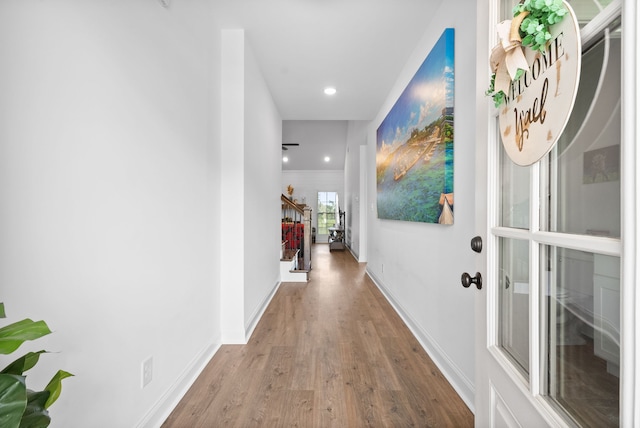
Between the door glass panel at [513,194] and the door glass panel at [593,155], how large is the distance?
9 cm

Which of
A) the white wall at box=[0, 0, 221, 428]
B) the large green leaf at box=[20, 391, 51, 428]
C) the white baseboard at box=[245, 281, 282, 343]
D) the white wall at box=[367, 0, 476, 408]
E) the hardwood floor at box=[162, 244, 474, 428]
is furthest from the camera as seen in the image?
the white baseboard at box=[245, 281, 282, 343]

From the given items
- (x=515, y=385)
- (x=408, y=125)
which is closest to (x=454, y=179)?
(x=408, y=125)

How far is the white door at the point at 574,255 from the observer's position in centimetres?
45

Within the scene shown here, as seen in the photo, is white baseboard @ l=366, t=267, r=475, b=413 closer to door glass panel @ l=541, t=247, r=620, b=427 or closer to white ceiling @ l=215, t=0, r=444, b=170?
door glass panel @ l=541, t=247, r=620, b=427

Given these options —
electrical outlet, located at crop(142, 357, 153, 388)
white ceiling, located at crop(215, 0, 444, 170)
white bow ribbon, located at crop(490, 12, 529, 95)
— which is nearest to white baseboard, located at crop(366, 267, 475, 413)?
white bow ribbon, located at crop(490, 12, 529, 95)

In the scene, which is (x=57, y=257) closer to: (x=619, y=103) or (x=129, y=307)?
(x=129, y=307)

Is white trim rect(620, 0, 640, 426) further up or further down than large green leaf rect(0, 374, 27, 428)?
further up

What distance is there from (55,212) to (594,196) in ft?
4.59

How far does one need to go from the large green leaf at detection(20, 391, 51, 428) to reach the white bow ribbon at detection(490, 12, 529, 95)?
3.96ft

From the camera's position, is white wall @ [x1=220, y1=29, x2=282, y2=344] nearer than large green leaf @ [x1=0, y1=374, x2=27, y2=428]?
No

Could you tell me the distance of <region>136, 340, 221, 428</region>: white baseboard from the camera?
1396 mm

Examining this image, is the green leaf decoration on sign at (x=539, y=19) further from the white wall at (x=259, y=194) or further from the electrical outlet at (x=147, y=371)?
the white wall at (x=259, y=194)

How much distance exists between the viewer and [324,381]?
5.90ft

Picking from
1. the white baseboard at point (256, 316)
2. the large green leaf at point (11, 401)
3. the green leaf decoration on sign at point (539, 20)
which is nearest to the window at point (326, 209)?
the white baseboard at point (256, 316)
